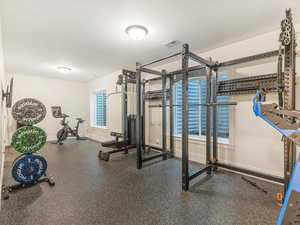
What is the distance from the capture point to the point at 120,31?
8.63 feet

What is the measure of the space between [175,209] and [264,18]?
302 centimetres

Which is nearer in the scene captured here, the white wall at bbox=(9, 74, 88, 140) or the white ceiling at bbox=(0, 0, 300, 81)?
the white ceiling at bbox=(0, 0, 300, 81)

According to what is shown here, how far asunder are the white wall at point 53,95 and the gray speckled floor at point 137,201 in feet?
11.9

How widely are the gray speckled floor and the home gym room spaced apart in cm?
2

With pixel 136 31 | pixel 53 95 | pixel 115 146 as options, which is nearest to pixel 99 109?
pixel 53 95

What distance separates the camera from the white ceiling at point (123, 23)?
2.00m

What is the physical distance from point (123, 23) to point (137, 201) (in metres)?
2.70

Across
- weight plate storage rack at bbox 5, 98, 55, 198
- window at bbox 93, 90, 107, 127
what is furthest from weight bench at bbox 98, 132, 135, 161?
window at bbox 93, 90, 107, 127

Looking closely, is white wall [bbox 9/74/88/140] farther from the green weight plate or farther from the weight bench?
the green weight plate

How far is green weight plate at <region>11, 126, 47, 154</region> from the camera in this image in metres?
2.31

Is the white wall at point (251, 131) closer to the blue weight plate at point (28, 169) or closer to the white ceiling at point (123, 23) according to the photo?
the white ceiling at point (123, 23)

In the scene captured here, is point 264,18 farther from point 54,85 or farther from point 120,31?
point 54,85

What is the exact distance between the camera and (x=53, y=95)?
6.30 m

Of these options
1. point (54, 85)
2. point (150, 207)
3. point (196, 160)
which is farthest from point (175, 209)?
point (54, 85)
